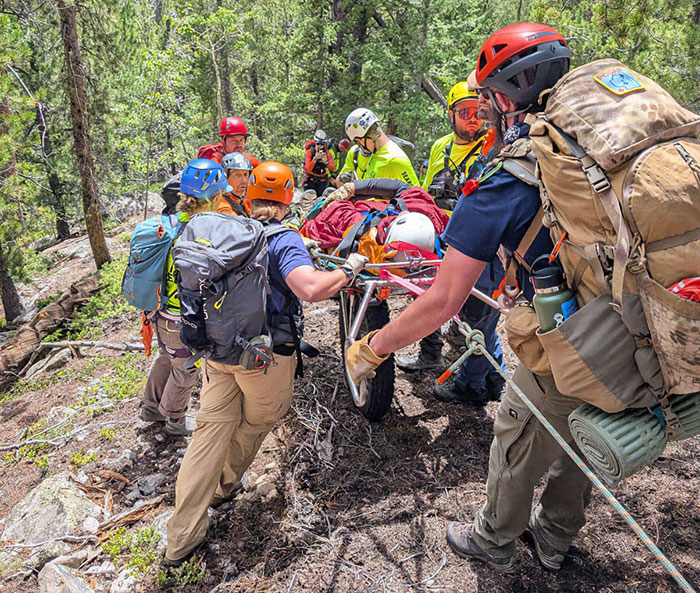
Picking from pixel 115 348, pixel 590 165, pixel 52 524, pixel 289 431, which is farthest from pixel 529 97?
pixel 115 348

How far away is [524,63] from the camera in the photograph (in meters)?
2.06

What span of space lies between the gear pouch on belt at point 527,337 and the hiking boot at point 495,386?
2283 mm

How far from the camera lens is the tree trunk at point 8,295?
9.38 m

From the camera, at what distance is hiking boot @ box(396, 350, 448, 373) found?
194 inches

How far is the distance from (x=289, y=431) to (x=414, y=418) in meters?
1.09

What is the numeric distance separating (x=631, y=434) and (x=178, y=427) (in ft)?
12.7

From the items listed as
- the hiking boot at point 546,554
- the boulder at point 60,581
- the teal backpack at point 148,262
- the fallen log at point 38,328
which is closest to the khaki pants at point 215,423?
the boulder at point 60,581

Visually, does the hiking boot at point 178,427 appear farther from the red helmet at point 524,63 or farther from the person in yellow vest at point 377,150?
the red helmet at point 524,63

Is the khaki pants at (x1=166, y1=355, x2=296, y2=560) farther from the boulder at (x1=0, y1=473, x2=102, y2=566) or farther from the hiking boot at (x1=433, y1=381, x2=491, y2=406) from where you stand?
the hiking boot at (x1=433, y1=381, x2=491, y2=406)

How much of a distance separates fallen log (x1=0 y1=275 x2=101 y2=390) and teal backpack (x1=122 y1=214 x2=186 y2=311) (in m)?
5.29

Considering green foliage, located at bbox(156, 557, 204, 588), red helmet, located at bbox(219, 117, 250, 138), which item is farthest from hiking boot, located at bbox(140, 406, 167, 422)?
red helmet, located at bbox(219, 117, 250, 138)

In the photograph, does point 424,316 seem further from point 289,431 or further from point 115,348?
point 115,348

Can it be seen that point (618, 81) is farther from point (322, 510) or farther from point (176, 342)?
point (176, 342)

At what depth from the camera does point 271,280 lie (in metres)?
2.99
